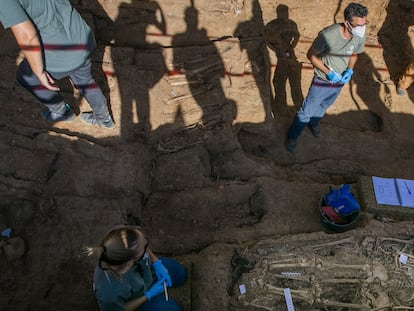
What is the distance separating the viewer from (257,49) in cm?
564

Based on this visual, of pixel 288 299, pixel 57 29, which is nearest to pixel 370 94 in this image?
pixel 288 299

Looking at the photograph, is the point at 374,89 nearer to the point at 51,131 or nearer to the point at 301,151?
the point at 301,151

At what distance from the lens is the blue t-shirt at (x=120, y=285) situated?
2.43 m

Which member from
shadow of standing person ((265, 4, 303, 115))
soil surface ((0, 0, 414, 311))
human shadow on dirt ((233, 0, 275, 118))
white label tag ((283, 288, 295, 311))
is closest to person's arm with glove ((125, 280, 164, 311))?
soil surface ((0, 0, 414, 311))

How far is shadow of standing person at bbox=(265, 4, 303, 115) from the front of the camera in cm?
609

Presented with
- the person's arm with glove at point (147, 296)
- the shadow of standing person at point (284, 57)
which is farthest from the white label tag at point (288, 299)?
the shadow of standing person at point (284, 57)

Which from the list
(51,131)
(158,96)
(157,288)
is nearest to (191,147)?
(158,96)

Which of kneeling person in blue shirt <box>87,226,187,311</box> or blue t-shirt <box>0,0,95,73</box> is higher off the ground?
blue t-shirt <box>0,0,95,73</box>

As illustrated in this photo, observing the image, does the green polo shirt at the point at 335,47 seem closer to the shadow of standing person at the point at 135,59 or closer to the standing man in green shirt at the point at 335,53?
the standing man in green shirt at the point at 335,53

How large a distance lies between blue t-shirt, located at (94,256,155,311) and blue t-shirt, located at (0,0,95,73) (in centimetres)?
202

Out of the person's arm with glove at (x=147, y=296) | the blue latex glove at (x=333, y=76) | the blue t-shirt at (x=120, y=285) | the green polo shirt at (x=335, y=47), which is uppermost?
Answer: the green polo shirt at (x=335, y=47)

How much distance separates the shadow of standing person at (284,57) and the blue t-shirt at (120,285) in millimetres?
3877

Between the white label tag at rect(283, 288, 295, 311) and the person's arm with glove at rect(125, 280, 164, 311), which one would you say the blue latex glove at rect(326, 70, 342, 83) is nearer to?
the white label tag at rect(283, 288, 295, 311)

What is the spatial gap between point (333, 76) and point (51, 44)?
3.00 m
